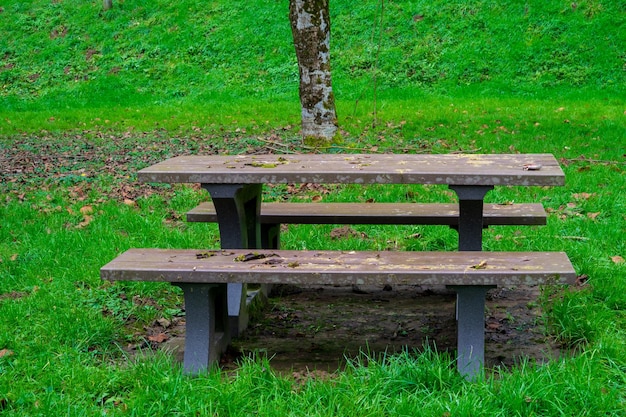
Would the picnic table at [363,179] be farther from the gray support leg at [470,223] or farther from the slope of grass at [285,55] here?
the slope of grass at [285,55]

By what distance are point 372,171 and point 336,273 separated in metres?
0.68

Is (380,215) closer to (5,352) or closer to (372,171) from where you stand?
(372,171)

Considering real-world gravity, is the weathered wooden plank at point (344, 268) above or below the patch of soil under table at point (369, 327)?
above

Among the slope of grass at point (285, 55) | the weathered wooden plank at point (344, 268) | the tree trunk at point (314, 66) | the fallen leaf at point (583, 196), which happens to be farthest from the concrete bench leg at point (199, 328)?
the slope of grass at point (285, 55)

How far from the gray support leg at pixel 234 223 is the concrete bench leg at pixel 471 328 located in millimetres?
1253

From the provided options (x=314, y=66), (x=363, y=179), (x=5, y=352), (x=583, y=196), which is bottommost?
(x=5, y=352)

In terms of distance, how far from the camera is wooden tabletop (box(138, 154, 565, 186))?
3387 mm

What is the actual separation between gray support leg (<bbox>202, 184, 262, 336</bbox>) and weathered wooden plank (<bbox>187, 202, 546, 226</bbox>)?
0.44m

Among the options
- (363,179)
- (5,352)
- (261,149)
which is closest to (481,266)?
(363,179)

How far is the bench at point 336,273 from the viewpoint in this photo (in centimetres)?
304

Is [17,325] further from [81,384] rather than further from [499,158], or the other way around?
[499,158]

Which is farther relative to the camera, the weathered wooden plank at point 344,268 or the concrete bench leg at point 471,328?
the concrete bench leg at point 471,328

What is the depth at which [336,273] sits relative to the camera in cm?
309

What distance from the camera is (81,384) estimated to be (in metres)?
3.13
